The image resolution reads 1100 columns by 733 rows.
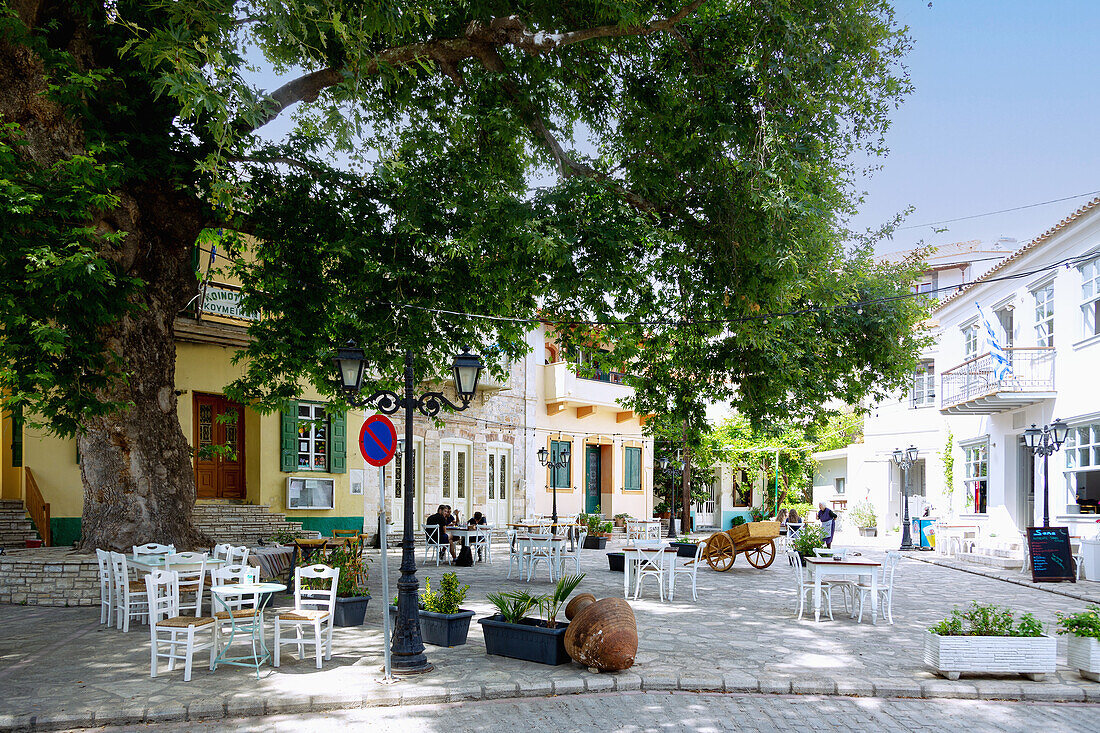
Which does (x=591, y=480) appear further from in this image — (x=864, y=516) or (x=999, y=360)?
(x=999, y=360)

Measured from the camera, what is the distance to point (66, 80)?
33.1ft

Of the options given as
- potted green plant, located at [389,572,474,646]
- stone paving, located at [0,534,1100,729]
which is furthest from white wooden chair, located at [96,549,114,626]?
potted green plant, located at [389,572,474,646]

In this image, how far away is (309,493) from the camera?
2022 cm

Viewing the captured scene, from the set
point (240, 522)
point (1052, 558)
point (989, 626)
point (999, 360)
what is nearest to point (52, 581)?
point (240, 522)

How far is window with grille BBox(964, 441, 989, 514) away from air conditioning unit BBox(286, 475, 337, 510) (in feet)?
57.5

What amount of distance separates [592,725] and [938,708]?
299cm

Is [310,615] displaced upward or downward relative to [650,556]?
upward

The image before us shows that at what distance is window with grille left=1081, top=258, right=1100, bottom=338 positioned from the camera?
56.3 ft

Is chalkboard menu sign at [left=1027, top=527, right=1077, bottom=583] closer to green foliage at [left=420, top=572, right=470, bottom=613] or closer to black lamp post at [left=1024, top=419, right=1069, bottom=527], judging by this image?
black lamp post at [left=1024, top=419, right=1069, bottom=527]

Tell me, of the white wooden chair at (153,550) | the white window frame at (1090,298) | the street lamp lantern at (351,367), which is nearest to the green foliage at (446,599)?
the street lamp lantern at (351,367)

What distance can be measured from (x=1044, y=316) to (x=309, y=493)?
1806 centimetres

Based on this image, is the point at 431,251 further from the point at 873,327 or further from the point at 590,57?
the point at 873,327

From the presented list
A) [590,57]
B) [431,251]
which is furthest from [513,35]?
[431,251]

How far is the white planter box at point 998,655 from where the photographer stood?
25.0 feet
